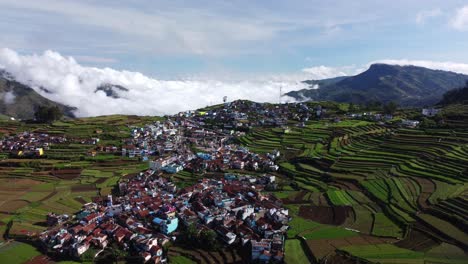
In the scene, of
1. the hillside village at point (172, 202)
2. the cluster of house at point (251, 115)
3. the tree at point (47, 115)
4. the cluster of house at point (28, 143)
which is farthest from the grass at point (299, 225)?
the tree at point (47, 115)

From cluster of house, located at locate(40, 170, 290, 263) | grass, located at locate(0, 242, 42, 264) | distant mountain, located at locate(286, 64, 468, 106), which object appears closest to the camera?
grass, located at locate(0, 242, 42, 264)

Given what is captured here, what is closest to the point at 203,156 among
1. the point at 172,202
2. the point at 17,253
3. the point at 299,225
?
the point at 172,202

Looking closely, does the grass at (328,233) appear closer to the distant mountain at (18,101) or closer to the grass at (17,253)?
the grass at (17,253)

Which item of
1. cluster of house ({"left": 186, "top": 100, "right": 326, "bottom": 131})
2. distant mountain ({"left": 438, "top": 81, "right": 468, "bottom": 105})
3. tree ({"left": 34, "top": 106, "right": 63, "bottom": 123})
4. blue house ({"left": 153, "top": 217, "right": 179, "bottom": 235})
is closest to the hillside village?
blue house ({"left": 153, "top": 217, "right": 179, "bottom": 235})

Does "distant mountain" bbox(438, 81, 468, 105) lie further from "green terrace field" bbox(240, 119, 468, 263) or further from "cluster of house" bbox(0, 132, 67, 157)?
"cluster of house" bbox(0, 132, 67, 157)

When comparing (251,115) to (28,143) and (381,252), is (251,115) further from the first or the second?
(381,252)
